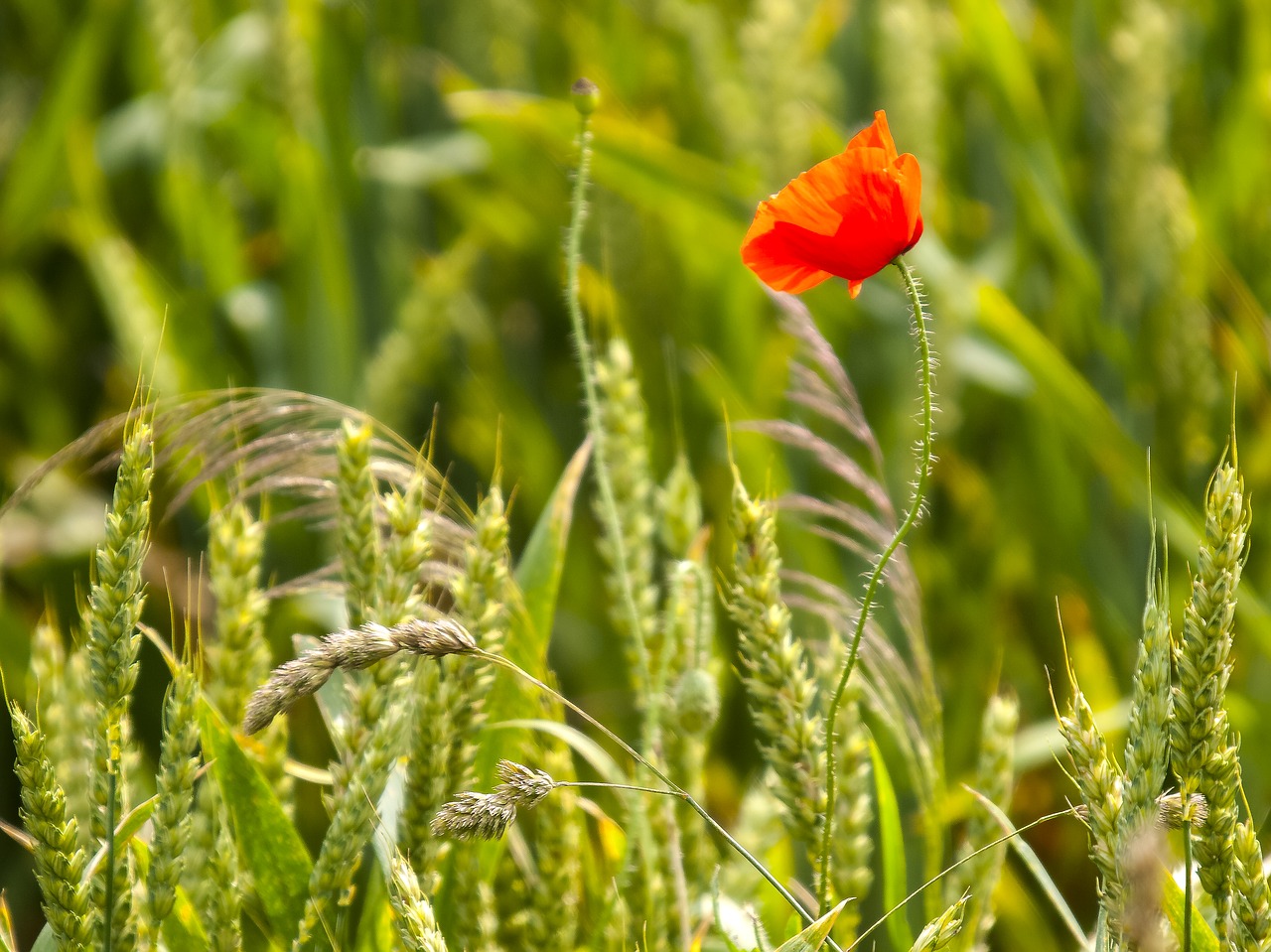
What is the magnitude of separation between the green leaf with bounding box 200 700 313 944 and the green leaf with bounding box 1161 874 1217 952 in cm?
38

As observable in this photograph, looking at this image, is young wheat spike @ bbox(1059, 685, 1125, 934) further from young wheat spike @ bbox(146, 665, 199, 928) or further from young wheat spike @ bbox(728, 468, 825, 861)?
young wheat spike @ bbox(146, 665, 199, 928)

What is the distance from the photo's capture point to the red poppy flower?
448mm

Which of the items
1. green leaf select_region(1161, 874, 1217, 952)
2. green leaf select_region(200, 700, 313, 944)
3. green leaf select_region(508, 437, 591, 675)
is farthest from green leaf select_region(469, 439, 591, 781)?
green leaf select_region(1161, 874, 1217, 952)

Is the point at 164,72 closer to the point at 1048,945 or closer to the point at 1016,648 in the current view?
the point at 1016,648

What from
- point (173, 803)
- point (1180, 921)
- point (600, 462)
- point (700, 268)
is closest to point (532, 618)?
point (600, 462)

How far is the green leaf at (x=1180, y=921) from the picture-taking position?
486 mm

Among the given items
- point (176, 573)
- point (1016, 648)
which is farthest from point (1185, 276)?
point (176, 573)

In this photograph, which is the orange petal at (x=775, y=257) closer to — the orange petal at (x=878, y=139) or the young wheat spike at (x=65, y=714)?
the orange petal at (x=878, y=139)

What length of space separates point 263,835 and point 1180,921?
401mm

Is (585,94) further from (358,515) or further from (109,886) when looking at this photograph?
(109,886)

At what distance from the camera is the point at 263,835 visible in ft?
1.82

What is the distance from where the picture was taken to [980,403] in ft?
4.62

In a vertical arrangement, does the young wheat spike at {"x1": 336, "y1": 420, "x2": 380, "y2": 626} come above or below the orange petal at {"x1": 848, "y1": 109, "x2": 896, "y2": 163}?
below

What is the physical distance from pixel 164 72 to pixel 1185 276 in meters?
1.12
